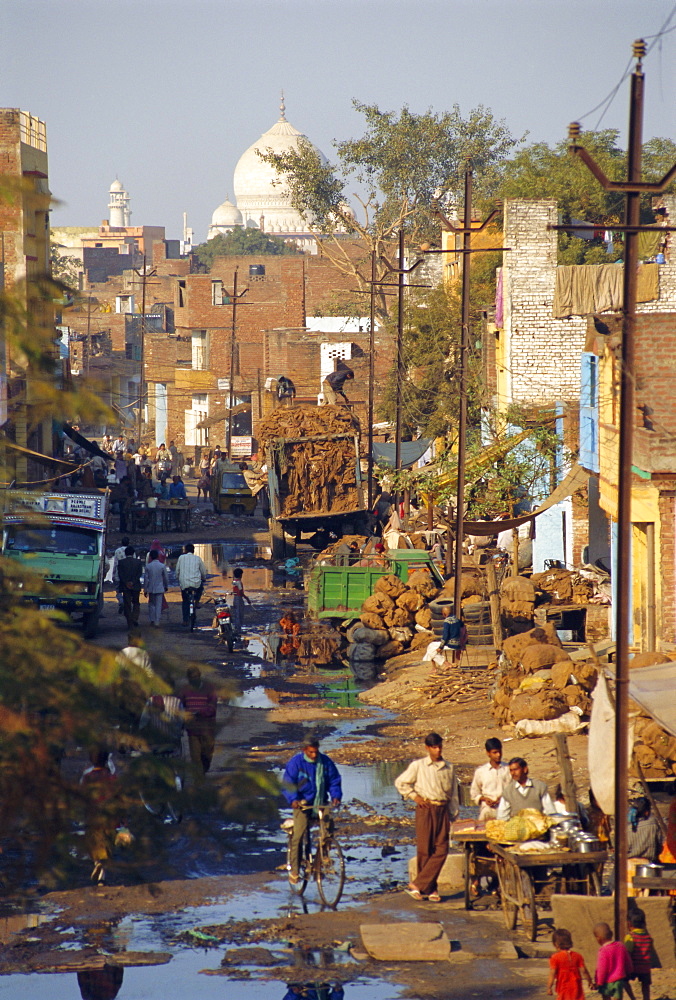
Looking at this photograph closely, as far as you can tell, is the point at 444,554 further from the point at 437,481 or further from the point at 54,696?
the point at 54,696

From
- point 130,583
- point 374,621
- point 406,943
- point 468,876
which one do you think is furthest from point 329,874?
point 130,583

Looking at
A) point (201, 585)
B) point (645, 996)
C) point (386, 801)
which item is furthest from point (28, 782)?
point (201, 585)

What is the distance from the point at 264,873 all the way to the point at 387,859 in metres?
1.19

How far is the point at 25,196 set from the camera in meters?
5.45

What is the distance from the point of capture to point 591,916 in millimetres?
9688

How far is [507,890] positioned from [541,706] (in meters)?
6.43

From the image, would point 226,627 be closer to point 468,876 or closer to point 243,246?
point 468,876

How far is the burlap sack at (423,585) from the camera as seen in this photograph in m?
23.6

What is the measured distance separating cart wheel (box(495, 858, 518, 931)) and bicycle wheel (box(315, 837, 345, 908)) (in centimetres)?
128

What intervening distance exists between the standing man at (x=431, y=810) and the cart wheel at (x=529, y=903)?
3.86ft

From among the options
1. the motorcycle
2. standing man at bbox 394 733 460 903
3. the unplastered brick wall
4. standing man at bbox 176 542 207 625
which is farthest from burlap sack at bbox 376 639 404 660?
the unplastered brick wall

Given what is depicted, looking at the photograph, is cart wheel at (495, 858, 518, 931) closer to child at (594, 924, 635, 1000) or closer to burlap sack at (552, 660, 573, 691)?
child at (594, 924, 635, 1000)

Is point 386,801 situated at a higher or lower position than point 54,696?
lower

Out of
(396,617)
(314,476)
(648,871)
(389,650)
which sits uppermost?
(314,476)
